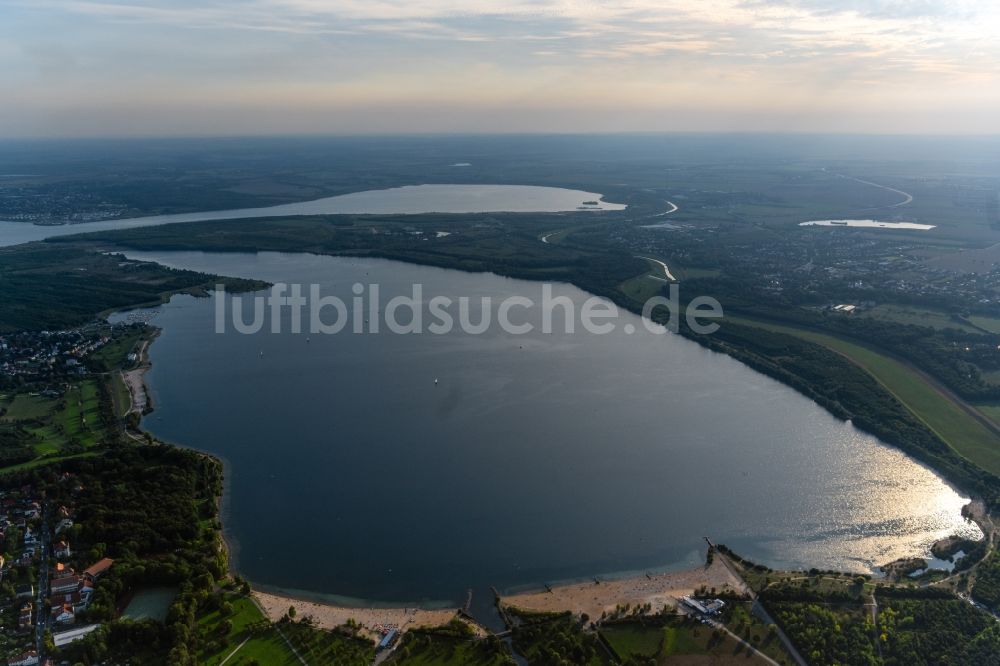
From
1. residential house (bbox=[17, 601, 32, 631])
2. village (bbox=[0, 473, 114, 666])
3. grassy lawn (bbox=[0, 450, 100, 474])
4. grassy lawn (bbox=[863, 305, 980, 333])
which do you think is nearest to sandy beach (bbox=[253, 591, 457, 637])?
village (bbox=[0, 473, 114, 666])

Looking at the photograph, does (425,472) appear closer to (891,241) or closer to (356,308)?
(356,308)

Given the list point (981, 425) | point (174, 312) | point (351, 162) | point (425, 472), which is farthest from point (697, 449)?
point (351, 162)

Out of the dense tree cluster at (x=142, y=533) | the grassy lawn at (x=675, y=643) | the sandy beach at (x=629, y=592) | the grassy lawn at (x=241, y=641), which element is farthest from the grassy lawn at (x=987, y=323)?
the dense tree cluster at (x=142, y=533)

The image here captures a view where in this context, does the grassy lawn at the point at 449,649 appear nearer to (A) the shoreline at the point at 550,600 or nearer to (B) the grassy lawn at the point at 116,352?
(A) the shoreline at the point at 550,600

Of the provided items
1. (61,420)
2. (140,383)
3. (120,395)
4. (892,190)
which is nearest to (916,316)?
(140,383)

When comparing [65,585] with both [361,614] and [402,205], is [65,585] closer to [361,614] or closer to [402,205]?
[361,614]

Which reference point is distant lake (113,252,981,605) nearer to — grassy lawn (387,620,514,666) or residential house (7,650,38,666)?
grassy lawn (387,620,514,666)
